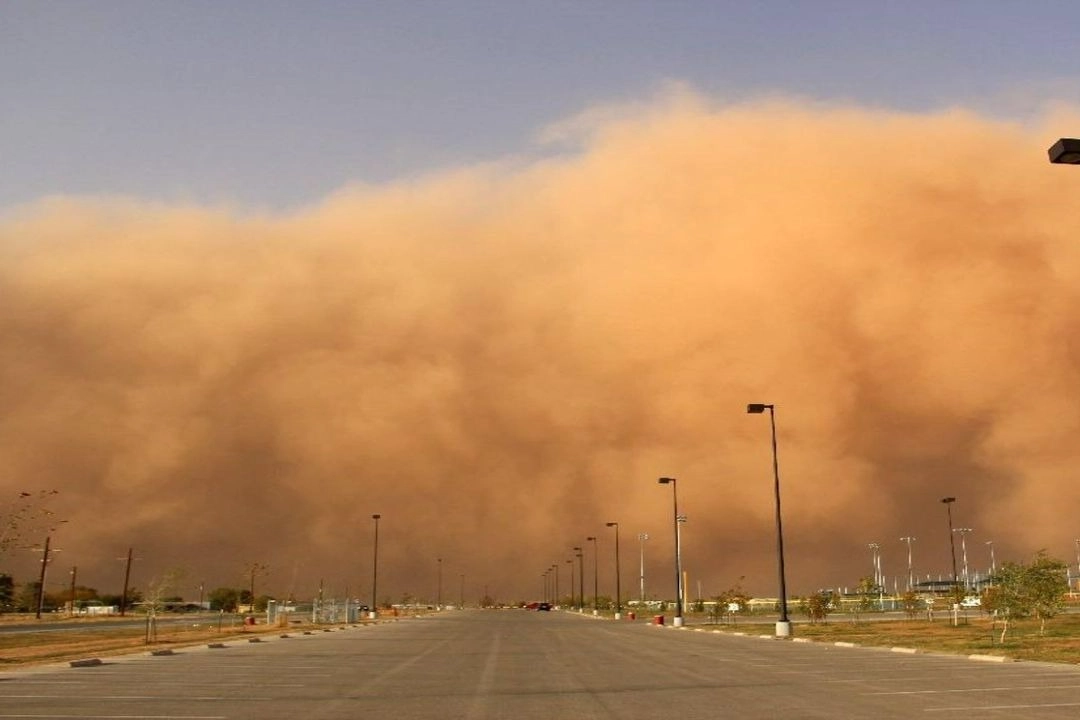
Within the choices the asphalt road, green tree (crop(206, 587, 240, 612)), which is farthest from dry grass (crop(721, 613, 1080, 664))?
green tree (crop(206, 587, 240, 612))

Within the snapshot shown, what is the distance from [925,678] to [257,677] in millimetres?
17012

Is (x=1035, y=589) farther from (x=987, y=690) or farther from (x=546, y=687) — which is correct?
(x=546, y=687)

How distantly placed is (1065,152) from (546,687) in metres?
15.2

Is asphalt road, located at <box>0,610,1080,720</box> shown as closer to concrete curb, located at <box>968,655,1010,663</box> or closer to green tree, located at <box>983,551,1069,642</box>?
concrete curb, located at <box>968,655,1010,663</box>

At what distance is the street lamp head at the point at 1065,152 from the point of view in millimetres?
14922

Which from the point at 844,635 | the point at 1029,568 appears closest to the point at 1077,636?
the point at 1029,568

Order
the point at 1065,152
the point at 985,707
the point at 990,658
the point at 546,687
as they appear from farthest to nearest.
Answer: the point at 990,658 → the point at 546,687 → the point at 985,707 → the point at 1065,152

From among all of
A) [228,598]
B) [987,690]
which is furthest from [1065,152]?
[228,598]

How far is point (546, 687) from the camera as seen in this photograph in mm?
22484

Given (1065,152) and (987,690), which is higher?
(1065,152)

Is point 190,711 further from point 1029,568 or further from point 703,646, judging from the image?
point 1029,568

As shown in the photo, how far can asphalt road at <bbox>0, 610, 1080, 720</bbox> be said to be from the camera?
56.8ft

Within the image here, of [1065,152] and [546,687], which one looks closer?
[1065,152]

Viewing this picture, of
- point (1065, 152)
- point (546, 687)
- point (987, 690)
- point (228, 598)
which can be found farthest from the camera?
point (228, 598)
